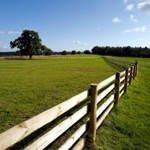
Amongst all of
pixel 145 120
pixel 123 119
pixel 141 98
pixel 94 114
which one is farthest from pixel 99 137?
pixel 141 98

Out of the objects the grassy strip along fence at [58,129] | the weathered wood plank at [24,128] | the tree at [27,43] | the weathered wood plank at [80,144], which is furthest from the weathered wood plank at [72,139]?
the tree at [27,43]

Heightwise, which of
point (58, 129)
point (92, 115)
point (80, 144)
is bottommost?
point (80, 144)

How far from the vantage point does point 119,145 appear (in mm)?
5438

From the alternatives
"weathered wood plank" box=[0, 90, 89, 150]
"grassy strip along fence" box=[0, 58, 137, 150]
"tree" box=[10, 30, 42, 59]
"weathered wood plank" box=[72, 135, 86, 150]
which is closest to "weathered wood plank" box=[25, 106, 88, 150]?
"grassy strip along fence" box=[0, 58, 137, 150]

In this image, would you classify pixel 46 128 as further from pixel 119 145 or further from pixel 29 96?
pixel 29 96

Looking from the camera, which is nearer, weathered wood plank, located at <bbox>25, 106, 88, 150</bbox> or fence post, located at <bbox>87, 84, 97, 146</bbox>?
weathered wood plank, located at <bbox>25, 106, 88, 150</bbox>

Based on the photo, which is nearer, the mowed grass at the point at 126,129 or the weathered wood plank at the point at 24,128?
the weathered wood plank at the point at 24,128

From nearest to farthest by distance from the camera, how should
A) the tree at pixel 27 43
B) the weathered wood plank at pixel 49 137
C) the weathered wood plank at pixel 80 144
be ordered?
the weathered wood plank at pixel 49 137 < the weathered wood plank at pixel 80 144 < the tree at pixel 27 43

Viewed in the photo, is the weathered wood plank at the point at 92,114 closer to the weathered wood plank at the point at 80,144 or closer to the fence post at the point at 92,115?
the fence post at the point at 92,115

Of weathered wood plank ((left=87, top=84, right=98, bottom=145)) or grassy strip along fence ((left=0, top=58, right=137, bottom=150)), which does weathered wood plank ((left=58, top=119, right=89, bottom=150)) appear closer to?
grassy strip along fence ((left=0, top=58, right=137, bottom=150))

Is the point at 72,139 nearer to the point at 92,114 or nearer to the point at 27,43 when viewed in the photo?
the point at 92,114

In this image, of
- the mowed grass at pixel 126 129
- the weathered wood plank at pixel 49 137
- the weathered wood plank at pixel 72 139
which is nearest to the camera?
the weathered wood plank at pixel 49 137

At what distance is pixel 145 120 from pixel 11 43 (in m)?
72.0

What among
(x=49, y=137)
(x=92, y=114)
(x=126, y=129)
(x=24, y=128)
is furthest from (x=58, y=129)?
(x=126, y=129)
